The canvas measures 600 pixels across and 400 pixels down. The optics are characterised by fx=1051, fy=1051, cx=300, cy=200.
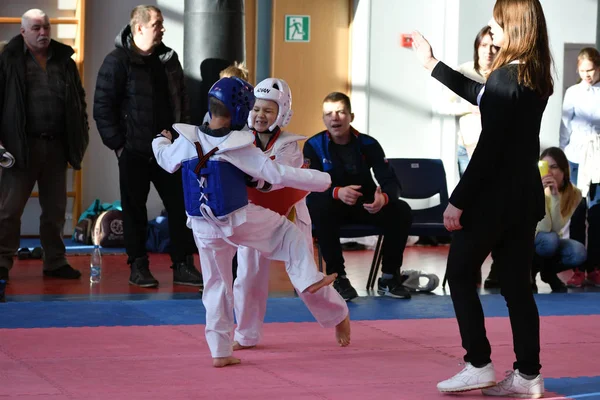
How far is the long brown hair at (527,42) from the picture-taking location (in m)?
4.05

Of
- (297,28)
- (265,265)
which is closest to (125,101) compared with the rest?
(265,265)

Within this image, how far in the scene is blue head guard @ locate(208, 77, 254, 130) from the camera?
4777mm

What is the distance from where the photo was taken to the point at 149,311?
6359mm

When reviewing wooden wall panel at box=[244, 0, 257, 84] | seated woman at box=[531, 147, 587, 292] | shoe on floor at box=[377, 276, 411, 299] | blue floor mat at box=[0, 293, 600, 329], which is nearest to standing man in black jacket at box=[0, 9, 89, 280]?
blue floor mat at box=[0, 293, 600, 329]

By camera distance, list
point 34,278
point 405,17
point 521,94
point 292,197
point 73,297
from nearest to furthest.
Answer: point 521,94 < point 292,197 < point 73,297 < point 34,278 < point 405,17

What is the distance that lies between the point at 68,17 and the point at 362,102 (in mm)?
3267

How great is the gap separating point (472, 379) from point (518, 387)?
194 millimetres

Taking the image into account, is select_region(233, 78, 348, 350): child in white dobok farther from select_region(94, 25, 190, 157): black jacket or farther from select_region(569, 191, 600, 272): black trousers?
select_region(569, 191, 600, 272): black trousers

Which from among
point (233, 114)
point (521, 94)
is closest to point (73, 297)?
point (233, 114)

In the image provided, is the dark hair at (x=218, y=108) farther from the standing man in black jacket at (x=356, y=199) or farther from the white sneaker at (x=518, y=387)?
the standing man in black jacket at (x=356, y=199)

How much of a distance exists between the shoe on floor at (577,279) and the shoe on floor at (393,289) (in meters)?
1.62

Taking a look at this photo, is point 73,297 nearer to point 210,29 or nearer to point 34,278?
point 34,278

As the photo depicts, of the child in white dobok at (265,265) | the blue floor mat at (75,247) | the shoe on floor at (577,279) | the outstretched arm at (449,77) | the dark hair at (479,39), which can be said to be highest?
the dark hair at (479,39)

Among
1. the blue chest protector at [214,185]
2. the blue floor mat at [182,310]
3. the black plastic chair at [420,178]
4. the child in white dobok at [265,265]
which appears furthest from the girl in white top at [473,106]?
the blue chest protector at [214,185]
